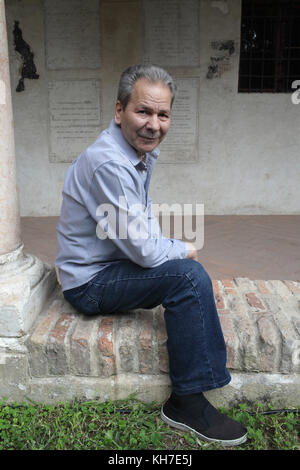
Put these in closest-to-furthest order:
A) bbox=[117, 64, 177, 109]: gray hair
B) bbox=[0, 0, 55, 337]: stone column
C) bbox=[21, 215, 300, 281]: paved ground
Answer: bbox=[117, 64, 177, 109]: gray hair → bbox=[0, 0, 55, 337]: stone column → bbox=[21, 215, 300, 281]: paved ground

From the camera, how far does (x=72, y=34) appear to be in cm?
580

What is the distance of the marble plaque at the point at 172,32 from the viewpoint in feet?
18.8

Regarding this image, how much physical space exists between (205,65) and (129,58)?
107 cm

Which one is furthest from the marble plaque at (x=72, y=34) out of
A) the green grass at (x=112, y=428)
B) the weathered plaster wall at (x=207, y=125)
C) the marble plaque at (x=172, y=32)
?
the green grass at (x=112, y=428)

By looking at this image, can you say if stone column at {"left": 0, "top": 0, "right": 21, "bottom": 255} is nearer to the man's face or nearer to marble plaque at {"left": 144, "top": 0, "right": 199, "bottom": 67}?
the man's face

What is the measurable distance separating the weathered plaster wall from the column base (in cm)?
405

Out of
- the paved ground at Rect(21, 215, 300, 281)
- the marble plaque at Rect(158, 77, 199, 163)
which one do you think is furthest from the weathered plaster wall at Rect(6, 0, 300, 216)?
the paved ground at Rect(21, 215, 300, 281)

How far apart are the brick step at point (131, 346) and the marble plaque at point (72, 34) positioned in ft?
15.6

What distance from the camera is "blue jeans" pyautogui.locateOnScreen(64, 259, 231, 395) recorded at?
72.2 inches

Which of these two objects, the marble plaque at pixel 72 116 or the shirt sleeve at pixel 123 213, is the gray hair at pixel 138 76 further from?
the marble plaque at pixel 72 116

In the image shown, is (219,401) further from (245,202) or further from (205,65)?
(205,65)

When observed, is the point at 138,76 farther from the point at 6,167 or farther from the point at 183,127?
the point at 183,127
